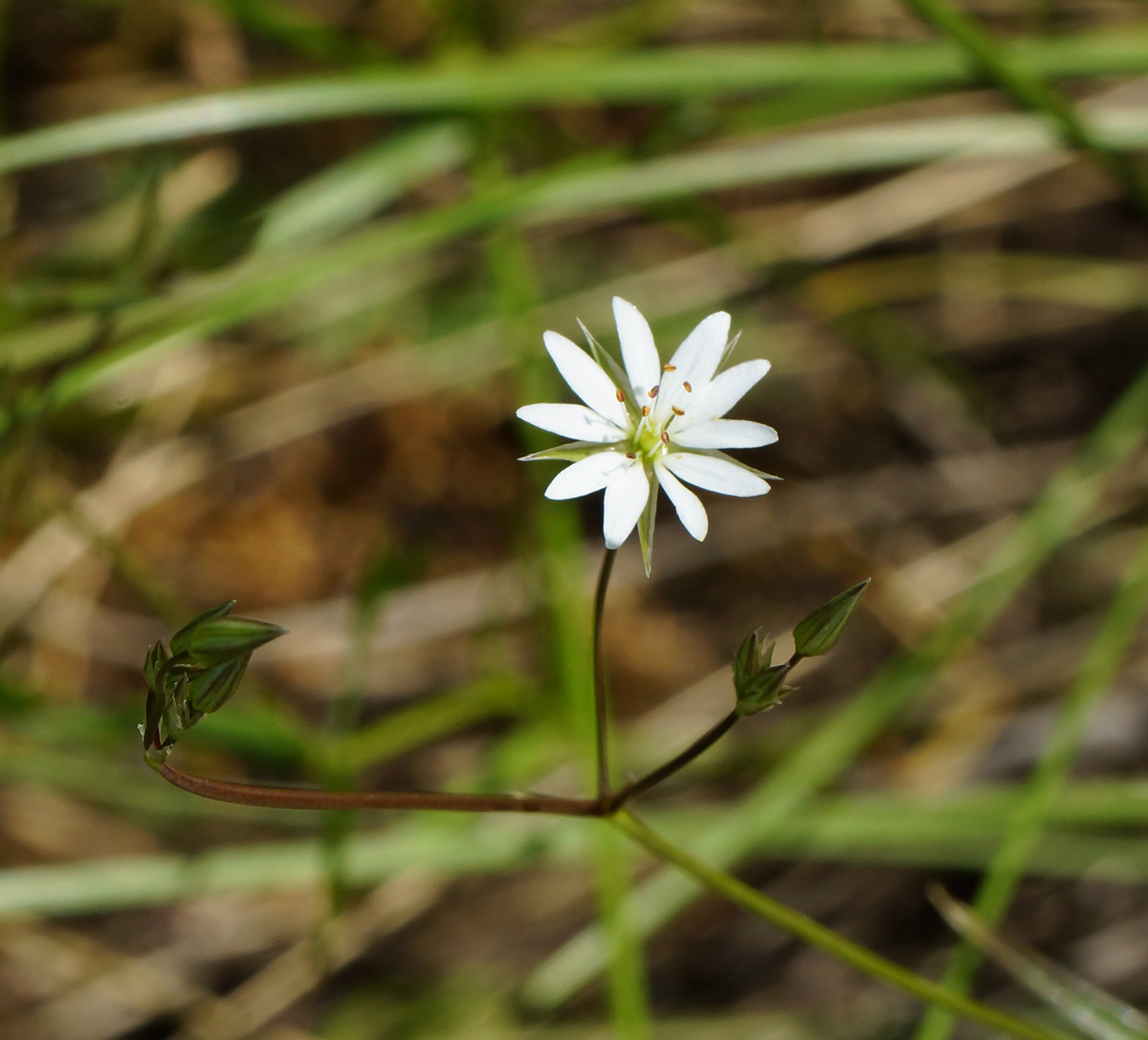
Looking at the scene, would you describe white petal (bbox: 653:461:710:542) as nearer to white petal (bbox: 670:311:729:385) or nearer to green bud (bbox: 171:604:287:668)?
white petal (bbox: 670:311:729:385)

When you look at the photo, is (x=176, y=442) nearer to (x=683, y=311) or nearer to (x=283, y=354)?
(x=283, y=354)

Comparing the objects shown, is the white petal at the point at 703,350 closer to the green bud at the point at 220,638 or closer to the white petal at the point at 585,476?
the white petal at the point at 585,476

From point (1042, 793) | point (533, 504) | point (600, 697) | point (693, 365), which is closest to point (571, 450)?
point (693, 365)

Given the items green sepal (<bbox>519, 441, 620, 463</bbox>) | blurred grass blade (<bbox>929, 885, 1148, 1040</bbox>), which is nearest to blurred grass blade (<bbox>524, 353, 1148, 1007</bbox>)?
blurred grass blade (<bbox>929, 885, 1148, 1040</bbox>)

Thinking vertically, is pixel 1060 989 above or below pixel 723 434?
below

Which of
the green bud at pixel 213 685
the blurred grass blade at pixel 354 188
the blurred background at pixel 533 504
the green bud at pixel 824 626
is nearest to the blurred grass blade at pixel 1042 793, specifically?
the blurred background at pixel 533 504

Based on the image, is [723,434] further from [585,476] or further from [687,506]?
[585,476]

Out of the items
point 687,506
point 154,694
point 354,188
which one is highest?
point 354,188

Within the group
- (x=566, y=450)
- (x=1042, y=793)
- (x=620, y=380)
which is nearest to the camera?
(x=566, y=450)
